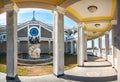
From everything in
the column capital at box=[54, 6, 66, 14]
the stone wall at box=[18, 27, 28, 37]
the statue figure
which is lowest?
the statue figure

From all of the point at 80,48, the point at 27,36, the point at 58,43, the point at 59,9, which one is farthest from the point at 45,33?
the point at 58,43

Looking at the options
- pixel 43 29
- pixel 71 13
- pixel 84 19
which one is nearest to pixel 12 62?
pixel 71 13

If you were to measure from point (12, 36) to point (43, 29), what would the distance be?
27.5 metres

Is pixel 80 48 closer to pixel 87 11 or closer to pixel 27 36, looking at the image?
pixel 87 11

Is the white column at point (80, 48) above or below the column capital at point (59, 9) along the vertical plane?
below

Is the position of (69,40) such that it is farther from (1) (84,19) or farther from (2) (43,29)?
(1) (84,19)

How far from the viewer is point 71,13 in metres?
12.0

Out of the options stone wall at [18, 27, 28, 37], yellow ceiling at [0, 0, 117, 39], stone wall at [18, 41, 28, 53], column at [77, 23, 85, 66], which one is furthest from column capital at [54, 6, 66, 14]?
stone wall at [18, 27, 28, 37]

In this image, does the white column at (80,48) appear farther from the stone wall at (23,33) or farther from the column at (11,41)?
the stone wall at (23,33)

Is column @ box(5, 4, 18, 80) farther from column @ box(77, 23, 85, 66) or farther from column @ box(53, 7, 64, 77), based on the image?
column @ box(77, 23, 85, 66)

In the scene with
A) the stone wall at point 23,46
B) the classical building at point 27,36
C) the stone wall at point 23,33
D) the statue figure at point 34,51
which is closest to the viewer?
the statue figure at point 34,51

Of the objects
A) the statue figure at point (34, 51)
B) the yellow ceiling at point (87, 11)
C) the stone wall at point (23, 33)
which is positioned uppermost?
the stone wall at point (23, 33)

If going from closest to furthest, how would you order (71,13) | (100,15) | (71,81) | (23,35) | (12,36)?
(71,81) < (12,36) < (71,13) < (100,15) < (23,35)

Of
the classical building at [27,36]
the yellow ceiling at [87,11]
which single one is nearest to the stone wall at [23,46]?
the classical building at [27,36]
